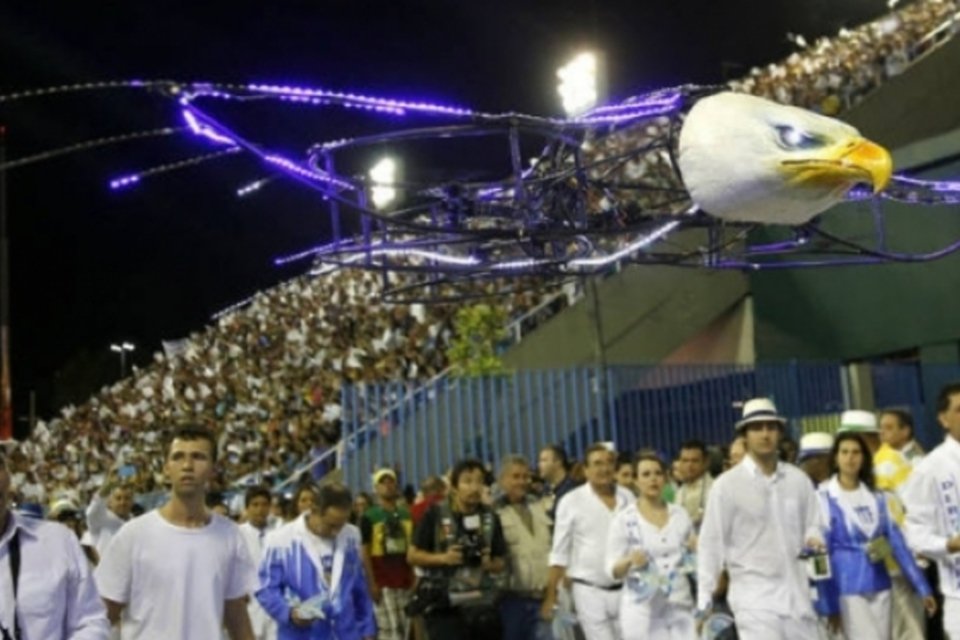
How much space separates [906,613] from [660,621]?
1.62m

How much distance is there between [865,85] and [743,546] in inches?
692

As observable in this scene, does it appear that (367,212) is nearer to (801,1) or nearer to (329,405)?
(329,405)

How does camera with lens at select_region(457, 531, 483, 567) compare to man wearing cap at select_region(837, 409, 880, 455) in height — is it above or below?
below

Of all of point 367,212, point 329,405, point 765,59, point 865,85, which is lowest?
point 367,212

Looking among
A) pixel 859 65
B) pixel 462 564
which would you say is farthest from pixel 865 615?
pixel 859 65

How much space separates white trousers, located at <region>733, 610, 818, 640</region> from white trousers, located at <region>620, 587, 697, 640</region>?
1297mm

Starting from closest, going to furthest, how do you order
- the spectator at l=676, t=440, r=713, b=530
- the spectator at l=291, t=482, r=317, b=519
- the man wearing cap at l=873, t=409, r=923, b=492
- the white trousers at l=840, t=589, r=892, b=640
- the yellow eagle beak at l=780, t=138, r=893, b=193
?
1. the yellow eagle beak at l=780, t=138, r=893, b=193
2. the white trousers at l=840, t=589, r=892, b=640
3. the spectator at l=291, t=482, r=317, b=519
4. the man wearing cap at l=873, t=409, r=923, b=492
5. the spectator at l=676, t=440, r=713, b=530

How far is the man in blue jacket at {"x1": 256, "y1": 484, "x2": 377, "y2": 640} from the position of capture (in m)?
9.06

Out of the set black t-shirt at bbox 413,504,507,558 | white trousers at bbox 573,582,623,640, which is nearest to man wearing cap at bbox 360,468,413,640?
black t-shirt at bbox 413,504,507,558

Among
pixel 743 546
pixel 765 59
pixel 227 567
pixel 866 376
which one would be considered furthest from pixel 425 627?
pixel 765 59

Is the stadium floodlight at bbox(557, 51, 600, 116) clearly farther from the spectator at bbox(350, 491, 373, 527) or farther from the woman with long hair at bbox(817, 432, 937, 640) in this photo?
the woman with long hair at bbox(817, 432, 937, 640)

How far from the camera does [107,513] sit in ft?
41.9

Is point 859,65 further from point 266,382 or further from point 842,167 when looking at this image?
point 842,167

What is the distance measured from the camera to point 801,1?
133ft
